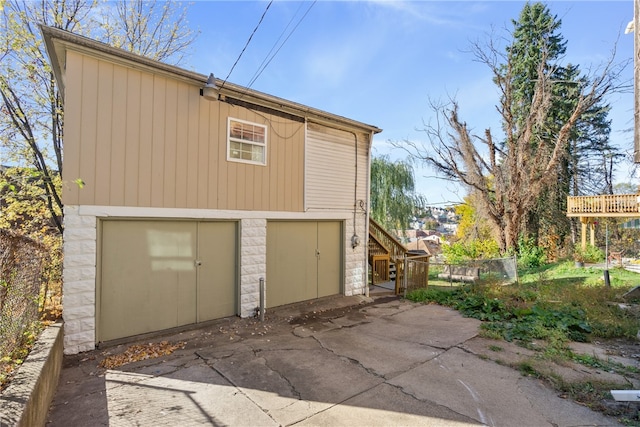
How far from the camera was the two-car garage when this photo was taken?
16.6 feet

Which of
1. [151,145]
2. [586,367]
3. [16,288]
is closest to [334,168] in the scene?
[151,145]

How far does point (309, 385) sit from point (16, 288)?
352cm

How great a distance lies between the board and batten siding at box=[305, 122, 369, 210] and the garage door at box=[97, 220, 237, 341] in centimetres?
235

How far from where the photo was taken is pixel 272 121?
6980mm

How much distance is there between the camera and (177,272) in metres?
5.68

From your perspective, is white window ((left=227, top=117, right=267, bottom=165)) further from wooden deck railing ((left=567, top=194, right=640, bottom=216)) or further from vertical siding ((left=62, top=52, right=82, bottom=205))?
wooden deck railing ((left=567, top=194, right=640, bottom=216))

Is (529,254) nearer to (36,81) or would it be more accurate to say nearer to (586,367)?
(586,367)

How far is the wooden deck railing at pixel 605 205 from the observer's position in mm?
17547

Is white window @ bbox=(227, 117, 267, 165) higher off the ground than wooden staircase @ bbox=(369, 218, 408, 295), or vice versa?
white window @ bbox=(227, 117, 267, 165)

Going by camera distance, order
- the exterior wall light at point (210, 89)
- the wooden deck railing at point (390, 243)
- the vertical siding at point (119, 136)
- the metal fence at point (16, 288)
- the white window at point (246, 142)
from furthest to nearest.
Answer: the wooden deck railing at point (390, 243) → the white window at point (246, 142) → the exterior wall light at point (210, 89) → the vertical siding at point (119, 136) → the metal fence at point (16, 288)

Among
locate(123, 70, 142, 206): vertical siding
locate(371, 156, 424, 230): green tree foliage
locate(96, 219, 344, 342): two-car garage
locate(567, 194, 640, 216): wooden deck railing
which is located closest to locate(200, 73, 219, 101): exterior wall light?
locate(123, 70, 142, 206): vertical siding

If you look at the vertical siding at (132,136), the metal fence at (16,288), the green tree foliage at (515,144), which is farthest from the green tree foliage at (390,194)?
the metal fence at (16,288)

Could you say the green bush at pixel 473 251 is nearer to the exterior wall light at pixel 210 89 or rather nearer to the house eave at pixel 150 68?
the house eave at pixel 150 68

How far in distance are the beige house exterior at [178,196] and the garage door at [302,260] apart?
0.03 metres
